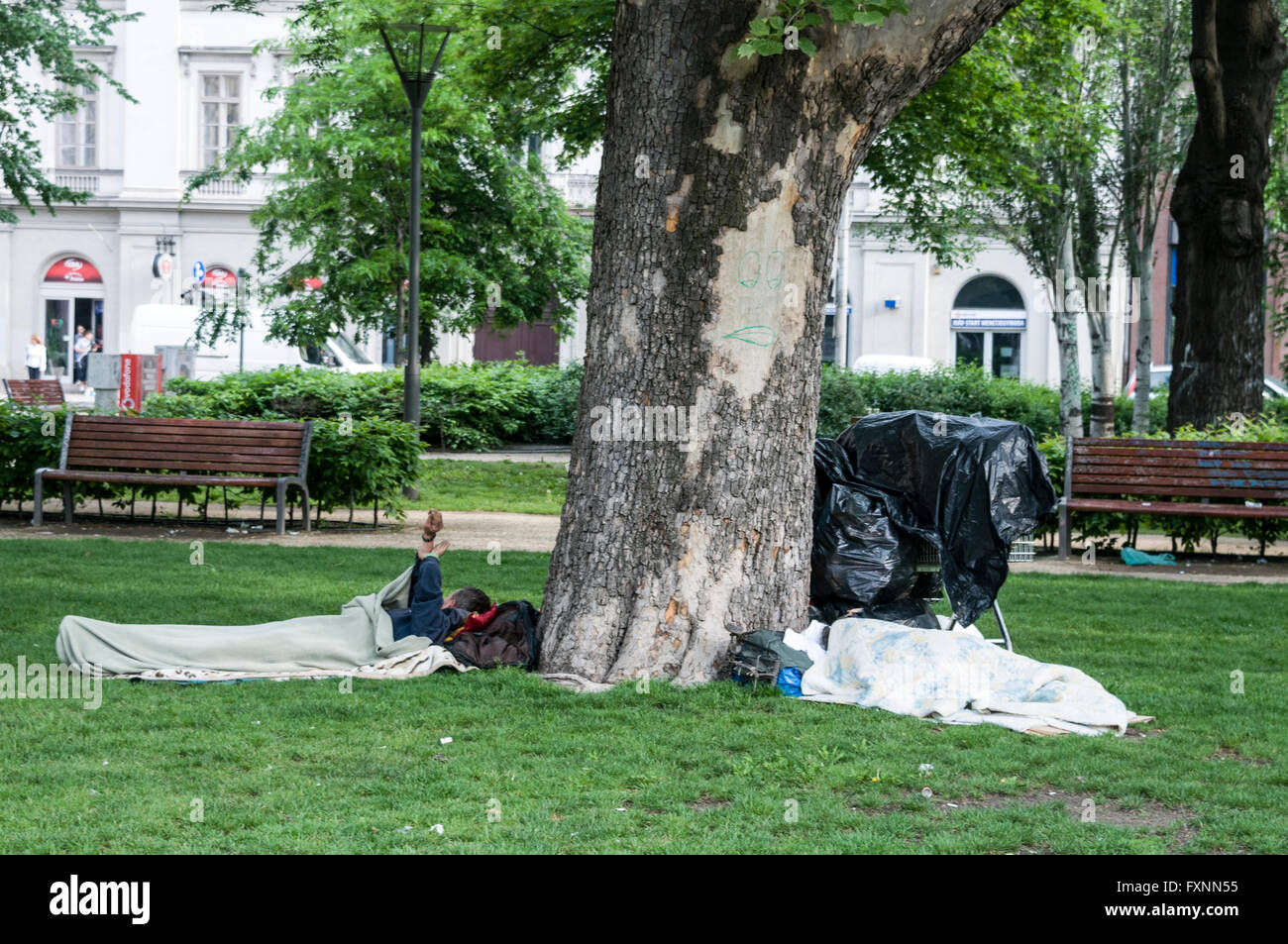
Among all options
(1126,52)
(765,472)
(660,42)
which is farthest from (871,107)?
(1126,52)

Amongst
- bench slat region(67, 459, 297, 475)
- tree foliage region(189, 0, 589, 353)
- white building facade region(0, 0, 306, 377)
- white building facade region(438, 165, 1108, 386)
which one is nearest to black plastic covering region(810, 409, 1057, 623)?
bench slat region(67, 459, 297, 475)

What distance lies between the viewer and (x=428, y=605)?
732 cm

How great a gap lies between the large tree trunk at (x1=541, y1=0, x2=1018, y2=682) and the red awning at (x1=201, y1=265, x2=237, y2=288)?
3249 centimetres

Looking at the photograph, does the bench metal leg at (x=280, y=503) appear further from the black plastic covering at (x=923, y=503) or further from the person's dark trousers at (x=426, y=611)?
the black plastic covering at (x=923, y=503)

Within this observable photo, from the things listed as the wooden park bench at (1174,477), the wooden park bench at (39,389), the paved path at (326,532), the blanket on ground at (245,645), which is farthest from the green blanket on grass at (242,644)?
the wooden park bench at (39,389)

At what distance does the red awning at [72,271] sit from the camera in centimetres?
4050

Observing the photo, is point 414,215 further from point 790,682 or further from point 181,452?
point 790,682

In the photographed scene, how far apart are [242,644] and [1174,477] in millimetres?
8145

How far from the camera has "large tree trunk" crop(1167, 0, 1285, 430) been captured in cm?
1419

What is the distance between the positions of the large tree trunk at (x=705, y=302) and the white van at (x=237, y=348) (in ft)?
67.0

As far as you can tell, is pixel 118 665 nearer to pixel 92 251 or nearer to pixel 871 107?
pixel 871 107

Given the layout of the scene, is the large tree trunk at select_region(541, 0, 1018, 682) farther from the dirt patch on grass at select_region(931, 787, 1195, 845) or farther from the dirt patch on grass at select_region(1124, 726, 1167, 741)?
the dirt patch on grass at select_region(931, 787, 1195, 845)

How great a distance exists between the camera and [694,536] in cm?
679

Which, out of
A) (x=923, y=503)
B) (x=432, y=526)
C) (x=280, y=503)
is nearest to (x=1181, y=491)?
(x=923, y=503)
